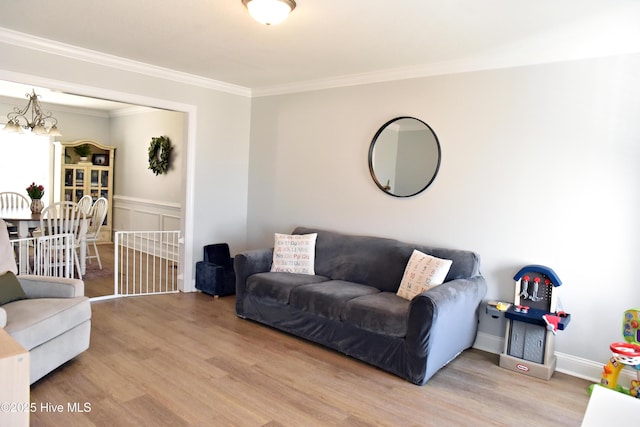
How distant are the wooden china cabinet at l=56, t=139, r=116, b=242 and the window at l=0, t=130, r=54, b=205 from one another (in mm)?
241

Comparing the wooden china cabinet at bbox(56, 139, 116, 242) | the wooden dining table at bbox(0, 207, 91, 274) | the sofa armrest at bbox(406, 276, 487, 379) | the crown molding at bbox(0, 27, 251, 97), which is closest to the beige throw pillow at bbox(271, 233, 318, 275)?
the sofa armrest at bbox(406, 276, 487, 379)

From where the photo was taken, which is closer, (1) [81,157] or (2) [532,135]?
(2) [532,135]

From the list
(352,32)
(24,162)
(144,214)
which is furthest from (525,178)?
(24,162)

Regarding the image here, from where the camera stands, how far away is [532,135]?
3.38m

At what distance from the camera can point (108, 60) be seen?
4113mm

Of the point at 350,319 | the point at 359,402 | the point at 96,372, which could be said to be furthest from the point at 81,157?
the point at 359,402

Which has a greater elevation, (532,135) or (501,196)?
(532,135)

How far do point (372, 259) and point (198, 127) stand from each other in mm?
2510

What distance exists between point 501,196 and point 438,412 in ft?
5.89

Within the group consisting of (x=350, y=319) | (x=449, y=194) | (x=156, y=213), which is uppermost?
(x=449, y=194)

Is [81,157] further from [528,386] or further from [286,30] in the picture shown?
[528,386]

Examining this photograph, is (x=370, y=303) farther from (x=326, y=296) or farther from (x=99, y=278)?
(x=99, y=278)

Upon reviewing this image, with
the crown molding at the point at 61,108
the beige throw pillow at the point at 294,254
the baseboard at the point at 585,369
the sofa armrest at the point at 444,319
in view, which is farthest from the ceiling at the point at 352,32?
the crown molding at the point at 61,108

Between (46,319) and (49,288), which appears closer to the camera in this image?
(46,319)
